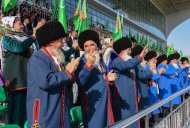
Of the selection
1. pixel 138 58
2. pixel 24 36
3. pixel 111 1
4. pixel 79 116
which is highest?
pixel 111 1

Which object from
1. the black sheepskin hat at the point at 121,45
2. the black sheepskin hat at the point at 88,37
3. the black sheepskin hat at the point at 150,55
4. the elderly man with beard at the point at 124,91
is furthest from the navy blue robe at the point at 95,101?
the black sheepskin hat at the point at 150,55

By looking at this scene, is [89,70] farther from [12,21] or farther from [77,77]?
[12,21]

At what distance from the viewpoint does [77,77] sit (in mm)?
3266

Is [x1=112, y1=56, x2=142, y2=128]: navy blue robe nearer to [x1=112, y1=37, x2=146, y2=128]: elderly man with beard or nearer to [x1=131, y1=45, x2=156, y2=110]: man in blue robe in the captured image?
[x1=112, y1=37, x2=146, y2=128]: elderly man with beard

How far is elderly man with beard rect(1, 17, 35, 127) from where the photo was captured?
4258 millimetres

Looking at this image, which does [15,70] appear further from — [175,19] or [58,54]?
[175,19]

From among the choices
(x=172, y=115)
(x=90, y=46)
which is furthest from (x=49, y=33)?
(x=172, y=115)

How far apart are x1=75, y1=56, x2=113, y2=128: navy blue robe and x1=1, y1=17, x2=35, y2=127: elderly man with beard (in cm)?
109

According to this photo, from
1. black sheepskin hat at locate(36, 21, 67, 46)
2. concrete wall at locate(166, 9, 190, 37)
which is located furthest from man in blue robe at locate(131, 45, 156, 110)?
concrete wall at locate(166, 9, 190, 37)

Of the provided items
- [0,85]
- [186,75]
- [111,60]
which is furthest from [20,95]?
[186,75]

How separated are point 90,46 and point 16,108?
126cm

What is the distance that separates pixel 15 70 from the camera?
4363 mm

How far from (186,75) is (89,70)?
6.87 meters

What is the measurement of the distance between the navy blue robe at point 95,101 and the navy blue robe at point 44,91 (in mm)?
546
